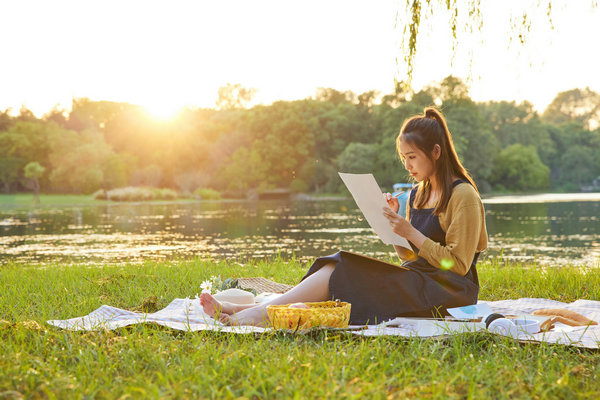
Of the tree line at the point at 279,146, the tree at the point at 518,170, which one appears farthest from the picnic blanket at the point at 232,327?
the tree at the point at 518,170

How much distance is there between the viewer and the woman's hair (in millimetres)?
2941

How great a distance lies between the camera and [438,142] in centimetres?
297

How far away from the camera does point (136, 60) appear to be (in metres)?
34.1

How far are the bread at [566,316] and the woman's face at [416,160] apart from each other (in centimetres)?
98

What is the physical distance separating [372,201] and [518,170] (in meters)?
40.6

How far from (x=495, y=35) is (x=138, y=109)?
44.9 m

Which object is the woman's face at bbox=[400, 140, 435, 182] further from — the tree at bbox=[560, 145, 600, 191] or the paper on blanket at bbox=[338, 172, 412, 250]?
the tree at bbox=[560, 145, 600, 191]

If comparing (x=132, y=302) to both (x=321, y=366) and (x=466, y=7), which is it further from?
(x=466, y=7)

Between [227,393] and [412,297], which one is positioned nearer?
[227,393]

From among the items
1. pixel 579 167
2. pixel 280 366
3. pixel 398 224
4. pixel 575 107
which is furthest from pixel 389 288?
pixel 575 107

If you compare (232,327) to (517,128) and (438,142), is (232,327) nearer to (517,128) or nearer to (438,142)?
(438,142)

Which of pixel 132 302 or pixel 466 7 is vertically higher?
pixel 466 7

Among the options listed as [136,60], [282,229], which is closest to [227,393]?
[282,229]

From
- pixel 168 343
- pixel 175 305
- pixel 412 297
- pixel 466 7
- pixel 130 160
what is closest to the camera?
pixel 168 343
